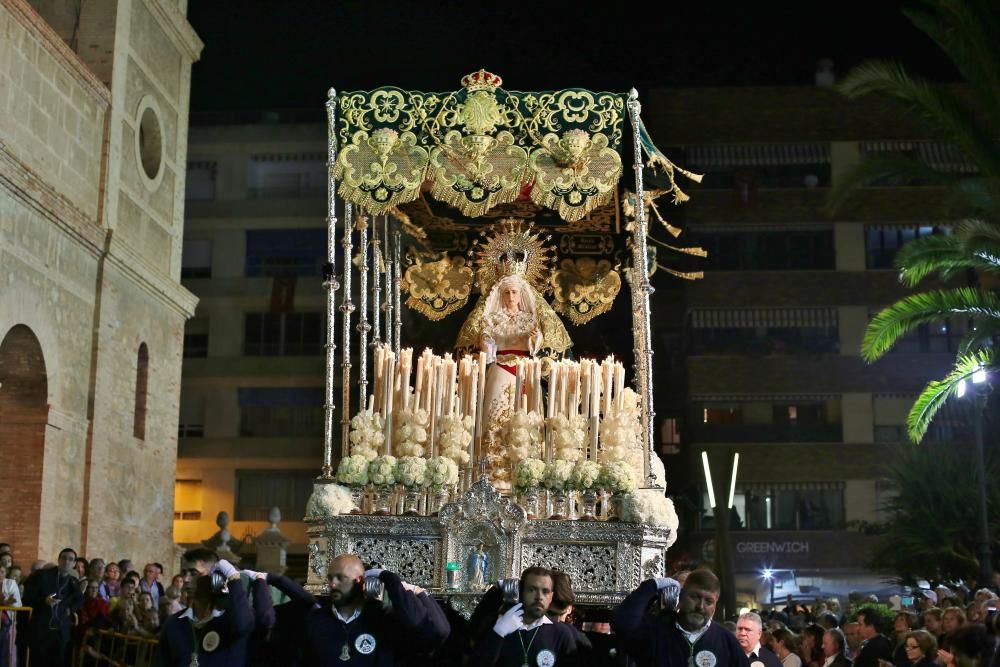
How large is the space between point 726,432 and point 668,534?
27.4 meters

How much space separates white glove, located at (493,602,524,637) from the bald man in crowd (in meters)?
0.47

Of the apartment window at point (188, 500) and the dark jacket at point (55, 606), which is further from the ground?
the apartment window at point (188, 500)

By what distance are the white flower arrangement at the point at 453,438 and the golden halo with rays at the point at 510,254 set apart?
2174 millimetres

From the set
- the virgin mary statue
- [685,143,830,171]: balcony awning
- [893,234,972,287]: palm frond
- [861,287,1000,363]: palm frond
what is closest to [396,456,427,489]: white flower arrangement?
the virgin mary statue

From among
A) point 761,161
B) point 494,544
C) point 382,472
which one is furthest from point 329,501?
point 761,161

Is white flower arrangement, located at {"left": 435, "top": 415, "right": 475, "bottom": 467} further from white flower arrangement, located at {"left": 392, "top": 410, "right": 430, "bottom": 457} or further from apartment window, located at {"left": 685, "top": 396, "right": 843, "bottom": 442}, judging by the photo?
apartment window, located at {"left": 685, "top": 396, "right": 843, "bottom": 442}

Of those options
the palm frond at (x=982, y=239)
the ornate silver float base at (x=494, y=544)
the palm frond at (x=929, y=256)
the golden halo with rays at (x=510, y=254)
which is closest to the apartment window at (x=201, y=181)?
the palm frond at (x=929, y=256)

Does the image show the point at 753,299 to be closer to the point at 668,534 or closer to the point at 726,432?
the point at 726,432

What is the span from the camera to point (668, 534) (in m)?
12.1

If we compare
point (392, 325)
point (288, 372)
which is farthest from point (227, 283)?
point (392, 325)

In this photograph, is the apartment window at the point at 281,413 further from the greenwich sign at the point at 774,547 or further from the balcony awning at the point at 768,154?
the balcony awning at the point at 768,154

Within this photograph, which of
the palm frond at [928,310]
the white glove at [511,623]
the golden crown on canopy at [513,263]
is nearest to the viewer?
the white glove at [511,623]

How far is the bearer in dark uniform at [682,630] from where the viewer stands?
6.91 m

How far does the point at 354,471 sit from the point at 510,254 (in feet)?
11.0
